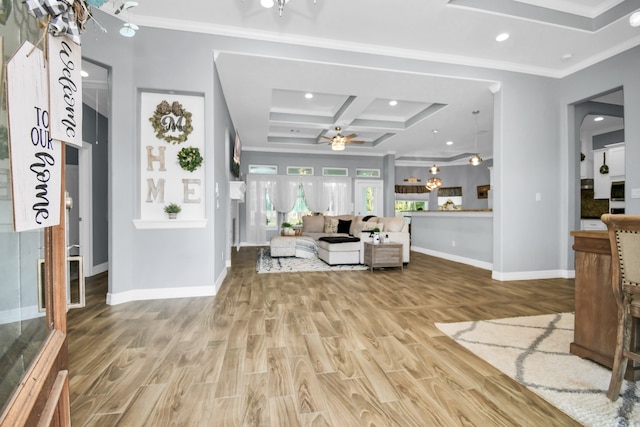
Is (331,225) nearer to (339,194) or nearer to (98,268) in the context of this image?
(339,194)

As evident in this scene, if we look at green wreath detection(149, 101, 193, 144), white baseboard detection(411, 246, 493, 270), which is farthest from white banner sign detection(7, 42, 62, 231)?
white baseboard detection(411, 246, 493, 270)

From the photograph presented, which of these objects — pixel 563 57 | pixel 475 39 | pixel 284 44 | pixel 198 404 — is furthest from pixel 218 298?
pixel 563 57

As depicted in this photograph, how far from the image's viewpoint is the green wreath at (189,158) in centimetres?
342

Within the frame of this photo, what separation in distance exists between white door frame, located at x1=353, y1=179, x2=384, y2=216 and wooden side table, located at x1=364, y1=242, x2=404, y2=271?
4604mm

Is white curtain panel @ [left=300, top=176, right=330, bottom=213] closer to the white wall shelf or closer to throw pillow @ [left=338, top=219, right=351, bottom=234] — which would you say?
throw pillow @ [left=338, top=219, right=351, bottom=234]

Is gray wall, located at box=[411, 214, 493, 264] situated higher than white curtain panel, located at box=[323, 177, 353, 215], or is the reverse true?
white curtain panel, located at box=[323, 177, 353, 215]

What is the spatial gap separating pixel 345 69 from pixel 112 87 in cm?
285

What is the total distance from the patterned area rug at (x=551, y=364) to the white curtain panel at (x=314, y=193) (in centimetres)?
701

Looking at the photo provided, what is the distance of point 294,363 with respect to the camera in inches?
77.2

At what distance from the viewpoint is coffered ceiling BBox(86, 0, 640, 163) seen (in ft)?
10.8

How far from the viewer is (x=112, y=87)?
3248mm

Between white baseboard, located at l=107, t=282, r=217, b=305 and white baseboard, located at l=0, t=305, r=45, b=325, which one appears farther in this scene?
white baseboard, located at l=107, t=282, r=217, b=305

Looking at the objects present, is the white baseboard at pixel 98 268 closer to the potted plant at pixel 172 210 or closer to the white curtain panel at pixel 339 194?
the potted plant at pixel 172 210

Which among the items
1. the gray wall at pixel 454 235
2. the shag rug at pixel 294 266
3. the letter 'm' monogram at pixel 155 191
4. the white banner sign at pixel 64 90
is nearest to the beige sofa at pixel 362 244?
the shag rug at pixel 294 266
